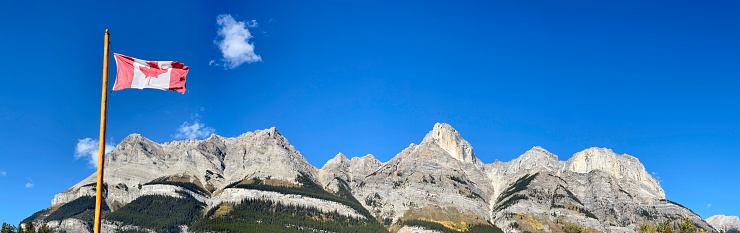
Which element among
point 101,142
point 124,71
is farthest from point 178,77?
point 101,142

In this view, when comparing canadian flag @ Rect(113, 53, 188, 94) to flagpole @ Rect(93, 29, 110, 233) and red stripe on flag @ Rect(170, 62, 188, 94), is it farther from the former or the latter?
flagpole @ Rect(93, 29, 110, 233)

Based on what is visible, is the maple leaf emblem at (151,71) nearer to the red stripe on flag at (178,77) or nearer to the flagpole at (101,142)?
the red stripe on flag at (178,77)

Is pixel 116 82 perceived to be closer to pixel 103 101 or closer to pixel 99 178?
pixel 103 101

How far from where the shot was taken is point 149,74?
1070 inches

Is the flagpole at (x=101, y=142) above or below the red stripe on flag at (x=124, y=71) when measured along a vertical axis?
below

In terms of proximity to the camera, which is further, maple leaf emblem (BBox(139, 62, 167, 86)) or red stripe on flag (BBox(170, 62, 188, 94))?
red stripe on flag (BBox(170, 62, 188, 94))

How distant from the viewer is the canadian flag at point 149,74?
2659cm

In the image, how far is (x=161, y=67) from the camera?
27625 mm

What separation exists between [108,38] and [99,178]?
5641 millimetres

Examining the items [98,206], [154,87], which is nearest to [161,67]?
[154,87]

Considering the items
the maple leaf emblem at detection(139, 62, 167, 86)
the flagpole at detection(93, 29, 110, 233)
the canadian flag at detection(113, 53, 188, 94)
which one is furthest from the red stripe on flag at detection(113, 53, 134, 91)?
the flagpole at detection(93, 29, 110, 233)

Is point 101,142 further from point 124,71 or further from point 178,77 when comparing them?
point 178,77

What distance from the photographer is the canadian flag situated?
26.6 meters

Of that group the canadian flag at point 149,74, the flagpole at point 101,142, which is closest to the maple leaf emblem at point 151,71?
the canadian flag at point 149,74
